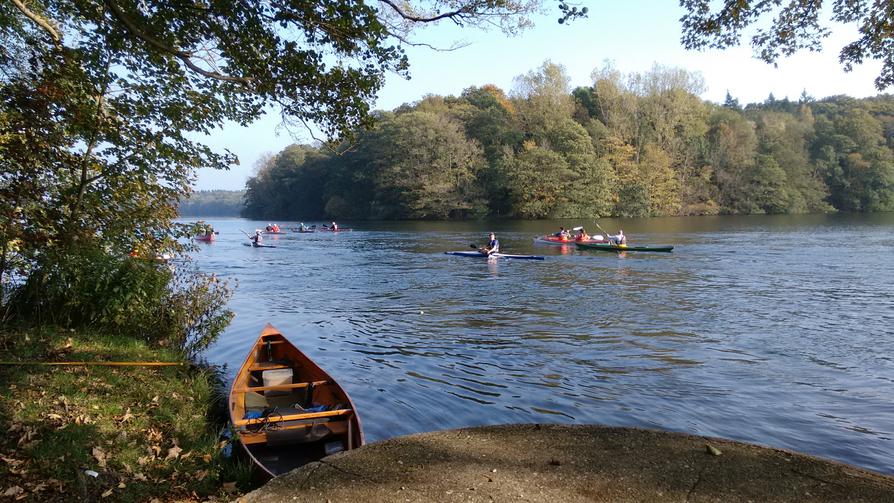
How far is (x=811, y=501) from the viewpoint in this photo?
3.59 m

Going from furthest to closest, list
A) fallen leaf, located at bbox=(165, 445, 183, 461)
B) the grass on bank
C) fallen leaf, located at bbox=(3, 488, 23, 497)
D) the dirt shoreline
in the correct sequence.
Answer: fallen leaf, located at bbox=(165, 445, 183, 461) → the grass on bank → fallen leaf, located at bbox=(3, 488, 23, 497) → the dirt shoreline

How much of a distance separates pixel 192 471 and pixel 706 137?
8147 cm

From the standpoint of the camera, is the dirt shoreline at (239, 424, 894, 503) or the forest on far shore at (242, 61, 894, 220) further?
the forest on far shore at (242, 61, 894, 220)

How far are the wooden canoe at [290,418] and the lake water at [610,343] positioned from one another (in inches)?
36.3

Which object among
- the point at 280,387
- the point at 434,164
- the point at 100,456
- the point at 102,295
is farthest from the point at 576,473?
the point at 434,164

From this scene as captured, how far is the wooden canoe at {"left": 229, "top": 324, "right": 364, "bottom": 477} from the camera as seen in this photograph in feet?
19.6

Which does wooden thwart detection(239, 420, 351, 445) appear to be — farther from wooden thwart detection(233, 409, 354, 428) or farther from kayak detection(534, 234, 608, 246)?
kayak detection(534, 234, 608, 246)

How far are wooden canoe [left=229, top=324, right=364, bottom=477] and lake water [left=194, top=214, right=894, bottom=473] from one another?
0.92 m

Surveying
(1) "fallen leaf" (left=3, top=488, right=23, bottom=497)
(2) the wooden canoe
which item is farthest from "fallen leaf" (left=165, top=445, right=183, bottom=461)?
(1) "fallen leaf" (left=3, top=488, right=23, bottom=497)

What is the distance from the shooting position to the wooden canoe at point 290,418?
19.6ft

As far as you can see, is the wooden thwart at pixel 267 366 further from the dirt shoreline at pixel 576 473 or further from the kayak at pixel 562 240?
the kayak at pixel 562 240

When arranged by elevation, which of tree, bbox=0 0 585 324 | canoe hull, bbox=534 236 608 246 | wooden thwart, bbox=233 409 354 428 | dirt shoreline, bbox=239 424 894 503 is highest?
tree, bbox=0 0 585 324

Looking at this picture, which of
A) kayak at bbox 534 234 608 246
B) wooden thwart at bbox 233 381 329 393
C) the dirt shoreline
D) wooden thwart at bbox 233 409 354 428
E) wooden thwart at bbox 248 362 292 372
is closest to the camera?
the dirt shoreline

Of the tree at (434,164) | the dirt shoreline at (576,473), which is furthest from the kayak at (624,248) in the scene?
the tree at (434,164)
